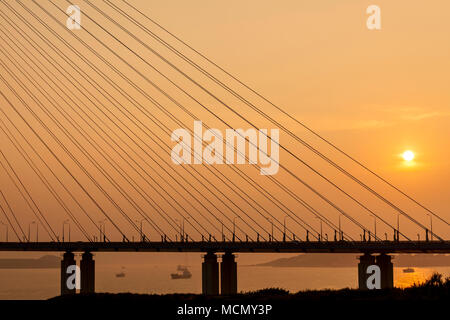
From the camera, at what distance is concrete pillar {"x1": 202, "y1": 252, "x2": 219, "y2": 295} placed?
481 ft

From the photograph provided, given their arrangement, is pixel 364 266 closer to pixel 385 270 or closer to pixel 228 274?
pixel 385 270

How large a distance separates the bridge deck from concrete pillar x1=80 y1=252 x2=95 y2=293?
8.22ft

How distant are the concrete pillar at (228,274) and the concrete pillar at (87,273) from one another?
26758 millimetres

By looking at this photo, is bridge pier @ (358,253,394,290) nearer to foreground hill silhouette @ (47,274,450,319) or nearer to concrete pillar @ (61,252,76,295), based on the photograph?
concrete pillar @ (61,252,76,295)

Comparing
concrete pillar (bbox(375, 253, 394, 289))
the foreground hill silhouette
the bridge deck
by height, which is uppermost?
the bridge deck

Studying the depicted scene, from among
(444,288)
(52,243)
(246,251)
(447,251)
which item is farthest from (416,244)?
(444,288)

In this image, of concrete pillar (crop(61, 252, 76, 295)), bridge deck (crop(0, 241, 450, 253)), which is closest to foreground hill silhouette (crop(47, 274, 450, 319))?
bridge deck (crop(0, 241, 450, 253))

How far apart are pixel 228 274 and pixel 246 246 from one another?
616 centimetres

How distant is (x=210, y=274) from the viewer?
487ft

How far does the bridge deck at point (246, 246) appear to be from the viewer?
134 meters

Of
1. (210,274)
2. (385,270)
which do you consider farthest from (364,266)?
(210,274)

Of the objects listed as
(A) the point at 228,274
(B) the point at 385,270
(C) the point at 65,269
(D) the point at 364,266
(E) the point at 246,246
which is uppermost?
(E) the point at 246,246

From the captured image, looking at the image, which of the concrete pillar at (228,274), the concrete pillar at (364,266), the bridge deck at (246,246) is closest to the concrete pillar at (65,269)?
the bridge deck at (246,246)
